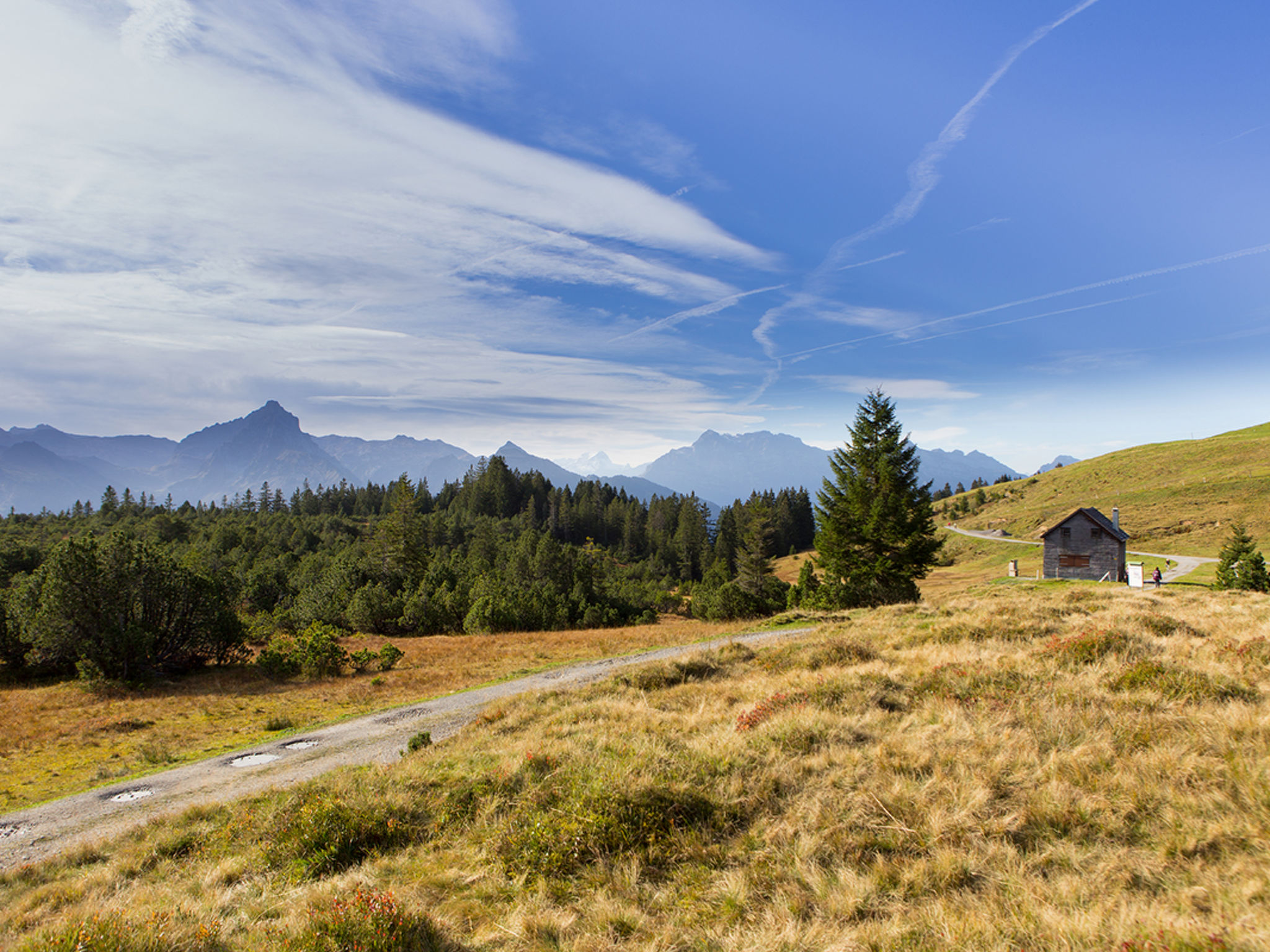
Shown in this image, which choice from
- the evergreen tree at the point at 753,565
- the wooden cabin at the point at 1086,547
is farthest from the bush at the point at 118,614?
the wooden cabin at the point at 1086,547

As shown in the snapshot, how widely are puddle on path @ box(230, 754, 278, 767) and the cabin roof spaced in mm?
51120

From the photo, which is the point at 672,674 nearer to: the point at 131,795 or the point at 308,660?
the point at 131,795

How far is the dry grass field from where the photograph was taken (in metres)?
4.79

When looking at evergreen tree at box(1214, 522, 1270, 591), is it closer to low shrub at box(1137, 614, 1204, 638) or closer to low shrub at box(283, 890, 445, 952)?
low shrub at box(1137, 614, 1204, 638)

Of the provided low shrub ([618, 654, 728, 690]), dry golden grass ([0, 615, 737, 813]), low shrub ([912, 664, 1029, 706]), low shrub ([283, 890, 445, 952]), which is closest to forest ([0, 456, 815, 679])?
dry golden grass ([0, 615, 737, 813])

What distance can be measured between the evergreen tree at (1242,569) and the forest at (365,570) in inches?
1235

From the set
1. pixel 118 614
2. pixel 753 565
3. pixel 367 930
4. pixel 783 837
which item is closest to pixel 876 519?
pixel 783 837

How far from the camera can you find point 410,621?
5056 cm

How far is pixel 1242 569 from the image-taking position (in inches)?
1208

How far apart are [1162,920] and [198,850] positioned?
11478 millimetres

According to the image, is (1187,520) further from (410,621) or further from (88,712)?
(88,712)

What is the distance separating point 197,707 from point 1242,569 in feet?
181

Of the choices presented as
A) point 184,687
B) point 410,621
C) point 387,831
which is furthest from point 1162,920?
point 410,621

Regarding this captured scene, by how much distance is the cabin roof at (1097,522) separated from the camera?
4091 centimetres
